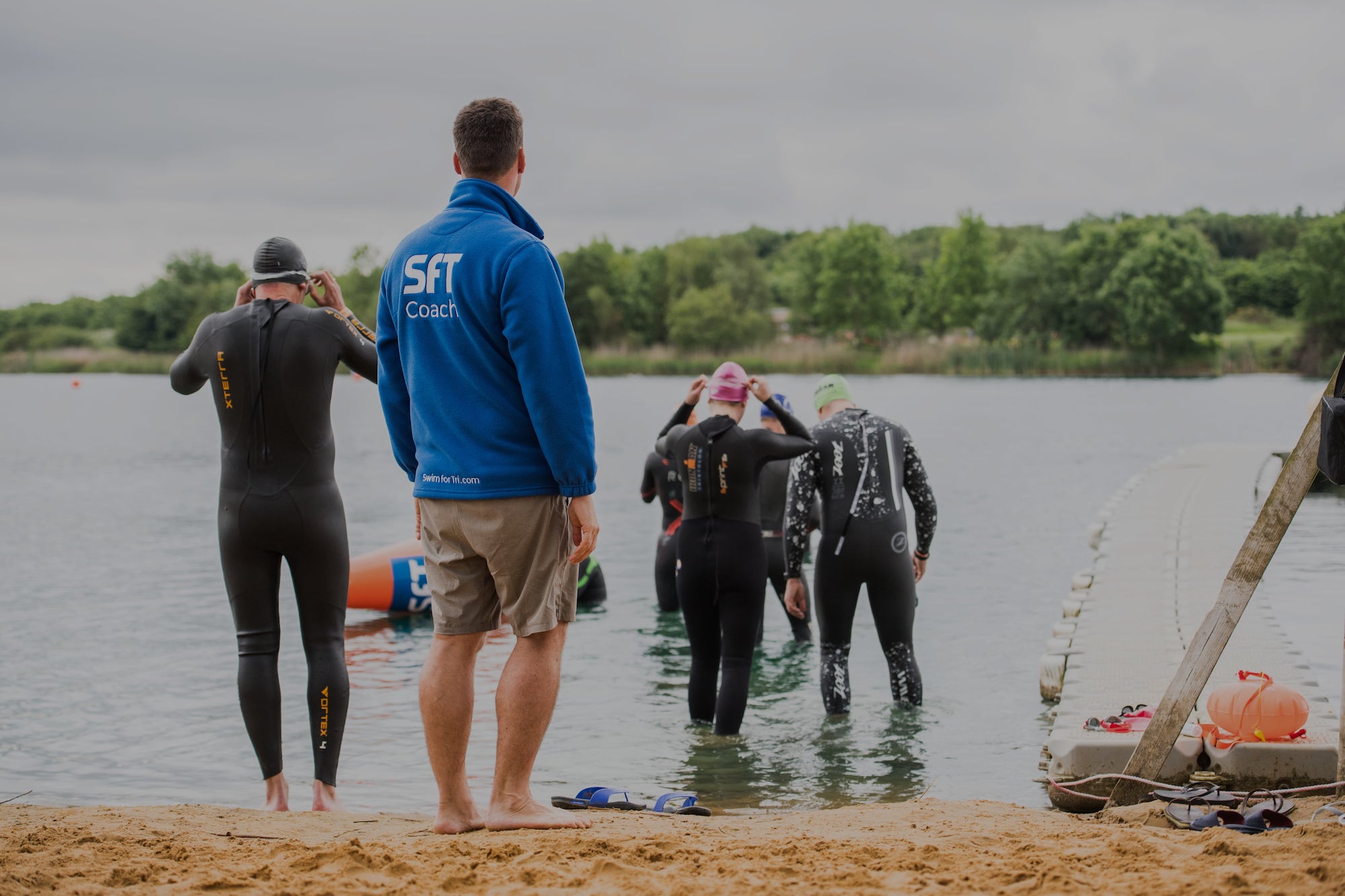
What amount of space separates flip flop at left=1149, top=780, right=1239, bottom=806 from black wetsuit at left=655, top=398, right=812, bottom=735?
248cm

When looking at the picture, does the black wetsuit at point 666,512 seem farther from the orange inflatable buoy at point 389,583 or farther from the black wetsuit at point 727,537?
the orange inflatable buoy at point 389,583

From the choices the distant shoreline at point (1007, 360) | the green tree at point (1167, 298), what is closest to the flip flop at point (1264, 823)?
the distant shoreline at point (1007, 360)

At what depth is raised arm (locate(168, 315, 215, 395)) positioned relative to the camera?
4594 mm

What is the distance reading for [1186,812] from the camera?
4.13 m

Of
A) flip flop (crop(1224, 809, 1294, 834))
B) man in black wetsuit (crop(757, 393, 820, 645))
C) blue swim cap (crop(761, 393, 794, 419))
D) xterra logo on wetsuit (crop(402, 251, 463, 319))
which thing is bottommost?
flip flop (crop(1224, 809, 1294, 834))

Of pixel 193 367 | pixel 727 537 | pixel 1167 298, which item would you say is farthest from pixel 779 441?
pixel 1167 298

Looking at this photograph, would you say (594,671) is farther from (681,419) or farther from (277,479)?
(277,479)

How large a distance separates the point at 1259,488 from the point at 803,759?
14.4m

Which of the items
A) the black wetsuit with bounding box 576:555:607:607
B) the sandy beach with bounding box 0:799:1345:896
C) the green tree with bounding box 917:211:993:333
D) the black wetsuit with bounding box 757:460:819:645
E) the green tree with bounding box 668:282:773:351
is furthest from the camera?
the green tree with bounding box 917:211:993:333

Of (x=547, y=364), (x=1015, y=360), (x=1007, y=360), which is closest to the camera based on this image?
(x=547, y=364)

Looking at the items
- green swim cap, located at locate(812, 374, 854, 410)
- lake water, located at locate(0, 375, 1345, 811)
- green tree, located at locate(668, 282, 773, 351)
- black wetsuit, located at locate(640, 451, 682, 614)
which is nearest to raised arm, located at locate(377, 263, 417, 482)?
lake water, located at locate(0, 375, 1345, 811)

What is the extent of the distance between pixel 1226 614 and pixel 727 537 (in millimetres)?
2735

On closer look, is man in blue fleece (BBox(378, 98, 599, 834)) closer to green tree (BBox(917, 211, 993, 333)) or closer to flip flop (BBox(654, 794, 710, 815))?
flip flop (BBox(654, 794, 710, 815))

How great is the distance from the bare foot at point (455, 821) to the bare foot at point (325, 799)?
98cm
